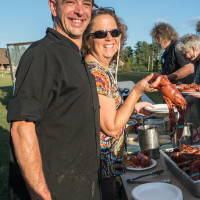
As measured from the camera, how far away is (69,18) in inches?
54.7

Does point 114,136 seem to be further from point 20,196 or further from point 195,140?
point 195,140

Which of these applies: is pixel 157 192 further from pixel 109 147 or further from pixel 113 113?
pixel 113 113

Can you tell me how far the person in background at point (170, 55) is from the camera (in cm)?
479

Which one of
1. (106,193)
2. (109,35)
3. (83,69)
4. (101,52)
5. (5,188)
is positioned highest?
(109,35)

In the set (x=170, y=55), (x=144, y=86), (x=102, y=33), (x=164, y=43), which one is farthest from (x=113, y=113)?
(x=164, y=43)

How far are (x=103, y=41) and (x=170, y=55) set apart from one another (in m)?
3.39

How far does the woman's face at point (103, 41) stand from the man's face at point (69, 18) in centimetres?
58

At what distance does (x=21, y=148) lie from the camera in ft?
3.53

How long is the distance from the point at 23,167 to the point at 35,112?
0.81ft

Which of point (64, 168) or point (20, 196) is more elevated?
point (64, 168)

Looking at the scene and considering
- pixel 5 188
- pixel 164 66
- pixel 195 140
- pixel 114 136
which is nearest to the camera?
pixel 114 136

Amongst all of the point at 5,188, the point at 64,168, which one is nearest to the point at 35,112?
the point at 64,168

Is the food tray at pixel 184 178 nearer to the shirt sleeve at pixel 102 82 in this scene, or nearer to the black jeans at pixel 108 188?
the black jeans at pixel 108 188

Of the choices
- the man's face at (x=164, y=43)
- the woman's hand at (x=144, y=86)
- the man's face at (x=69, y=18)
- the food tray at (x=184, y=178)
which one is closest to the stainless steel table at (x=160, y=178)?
the food tray at (x=184, y=178)
